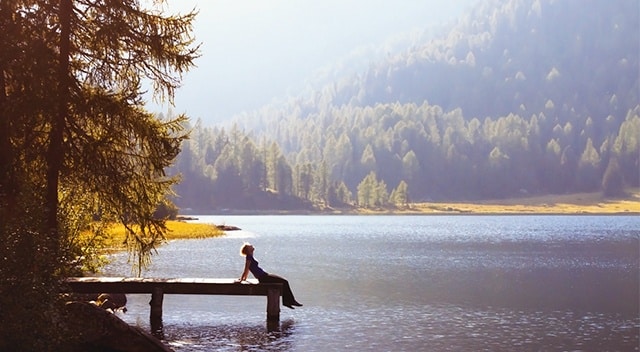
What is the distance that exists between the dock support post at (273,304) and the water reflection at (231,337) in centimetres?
49

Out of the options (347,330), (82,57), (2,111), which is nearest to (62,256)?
(2,111)

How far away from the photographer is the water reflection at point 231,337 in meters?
29.3

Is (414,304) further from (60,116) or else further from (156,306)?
(60,116)

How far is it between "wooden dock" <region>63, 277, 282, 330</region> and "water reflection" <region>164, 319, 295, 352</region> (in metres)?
1.42

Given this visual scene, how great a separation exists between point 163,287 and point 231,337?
4.86 m

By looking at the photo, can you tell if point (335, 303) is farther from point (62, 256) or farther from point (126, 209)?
point (62, 256)

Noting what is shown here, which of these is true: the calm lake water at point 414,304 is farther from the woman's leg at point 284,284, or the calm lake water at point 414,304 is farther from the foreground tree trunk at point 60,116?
the foreground tree trunk at point 60,116

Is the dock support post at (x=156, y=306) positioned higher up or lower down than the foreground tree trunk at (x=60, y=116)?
lower down

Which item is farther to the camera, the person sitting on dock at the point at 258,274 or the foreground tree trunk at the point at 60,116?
the person sitting on dock at the point at 258,274

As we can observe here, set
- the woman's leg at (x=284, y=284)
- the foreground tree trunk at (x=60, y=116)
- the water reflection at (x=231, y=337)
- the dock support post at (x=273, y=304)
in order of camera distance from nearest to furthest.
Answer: the foreground tree trunk at (x=60, y=116)
the water reflection at (x=231, y=337)
the woman's leg at (x=284, y=284)
the dock support post at (x=273, y=304)

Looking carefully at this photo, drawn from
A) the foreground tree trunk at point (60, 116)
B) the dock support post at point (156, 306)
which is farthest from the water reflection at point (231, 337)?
the foreground tree trunk at point (60, 116)

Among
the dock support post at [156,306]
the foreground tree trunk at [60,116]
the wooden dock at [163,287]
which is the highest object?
the foreground tree trunk at [60,116]

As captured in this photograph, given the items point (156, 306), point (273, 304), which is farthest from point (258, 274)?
point (156, 306)

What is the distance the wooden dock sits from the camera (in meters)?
33.6
